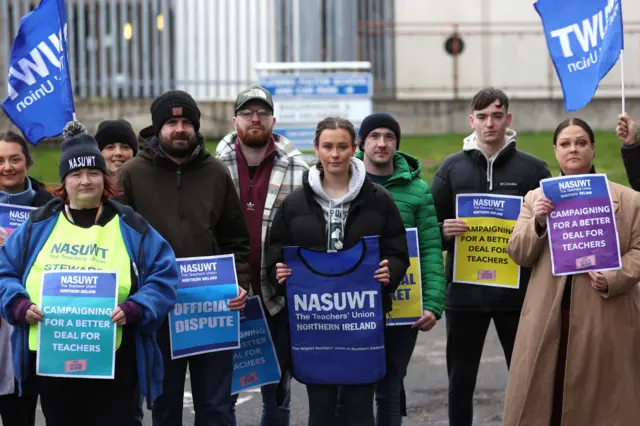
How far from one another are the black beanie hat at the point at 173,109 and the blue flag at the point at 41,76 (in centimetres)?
119

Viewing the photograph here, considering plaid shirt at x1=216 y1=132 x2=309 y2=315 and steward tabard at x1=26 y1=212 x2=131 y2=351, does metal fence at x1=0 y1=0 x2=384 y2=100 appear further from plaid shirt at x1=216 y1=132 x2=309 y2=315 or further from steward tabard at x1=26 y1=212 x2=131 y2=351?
steward tabard at x1=26 y1=212 x2=131 y2=351

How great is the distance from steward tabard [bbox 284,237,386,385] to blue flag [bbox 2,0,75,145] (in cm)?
215

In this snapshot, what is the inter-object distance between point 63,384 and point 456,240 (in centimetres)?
245

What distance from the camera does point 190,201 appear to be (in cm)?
602

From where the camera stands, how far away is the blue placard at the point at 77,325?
5.22 metres

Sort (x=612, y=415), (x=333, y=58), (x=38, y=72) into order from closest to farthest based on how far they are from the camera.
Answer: (x=612, y=415) → (x=38, y=72) → (x=333, y=58)

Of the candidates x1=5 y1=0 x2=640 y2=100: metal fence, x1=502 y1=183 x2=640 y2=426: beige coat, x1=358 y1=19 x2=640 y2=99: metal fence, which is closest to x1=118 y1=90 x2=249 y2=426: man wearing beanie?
x1=502 y1=183 x2=640 y2=426: beige coat

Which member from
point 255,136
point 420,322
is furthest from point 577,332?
point 255,136

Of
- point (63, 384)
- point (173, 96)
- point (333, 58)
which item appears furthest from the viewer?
point (333, 58)

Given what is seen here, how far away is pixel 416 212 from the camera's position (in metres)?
6.52

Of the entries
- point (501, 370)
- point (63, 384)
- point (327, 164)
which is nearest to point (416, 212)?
point (327, 164)

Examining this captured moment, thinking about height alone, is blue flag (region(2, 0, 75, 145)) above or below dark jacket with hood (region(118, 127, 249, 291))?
above

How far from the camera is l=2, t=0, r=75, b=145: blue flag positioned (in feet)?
23.5

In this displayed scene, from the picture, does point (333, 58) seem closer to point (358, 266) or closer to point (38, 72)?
point (38, 72)
